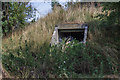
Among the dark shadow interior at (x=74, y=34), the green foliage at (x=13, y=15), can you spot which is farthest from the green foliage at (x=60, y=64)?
the green foliage at (x=13, y=15)

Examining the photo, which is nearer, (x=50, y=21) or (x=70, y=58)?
(x=70, y=58)

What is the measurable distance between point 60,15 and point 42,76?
3.70 m

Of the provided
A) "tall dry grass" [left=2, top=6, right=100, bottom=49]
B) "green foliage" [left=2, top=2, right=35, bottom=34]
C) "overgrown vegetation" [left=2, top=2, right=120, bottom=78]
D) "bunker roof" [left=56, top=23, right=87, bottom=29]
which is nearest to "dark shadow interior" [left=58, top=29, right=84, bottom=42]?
"bunker roof" [left=56, top=23, right=87, bottom=29]

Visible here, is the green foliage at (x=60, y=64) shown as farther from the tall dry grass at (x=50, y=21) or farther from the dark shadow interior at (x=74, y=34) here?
the dark shadow interior at (x=74, y=34)

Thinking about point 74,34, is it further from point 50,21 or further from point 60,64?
point 60,64

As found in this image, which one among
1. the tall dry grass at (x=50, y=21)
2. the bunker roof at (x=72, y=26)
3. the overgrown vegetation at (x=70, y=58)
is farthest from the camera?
the bunker roof at (x=72, y=26)

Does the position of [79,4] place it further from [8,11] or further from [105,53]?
[105,53]

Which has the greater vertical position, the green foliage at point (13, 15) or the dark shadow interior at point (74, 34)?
the green foliage at point (13, 15)

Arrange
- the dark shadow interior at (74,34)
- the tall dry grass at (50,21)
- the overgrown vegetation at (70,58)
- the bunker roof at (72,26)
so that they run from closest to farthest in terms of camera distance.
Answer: the overgrown vegetation at (70,58) → the tall dry grass at (50,21) → the bunker roof at (72,26) → the dark shadow interior at (74,34)

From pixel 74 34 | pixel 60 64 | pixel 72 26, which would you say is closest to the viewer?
pixel 60 64

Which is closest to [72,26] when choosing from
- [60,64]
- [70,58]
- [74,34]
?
[74,34]

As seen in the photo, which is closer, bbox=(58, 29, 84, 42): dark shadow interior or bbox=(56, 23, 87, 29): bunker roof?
bbox=(56, 23, 87, 29): bunker roof

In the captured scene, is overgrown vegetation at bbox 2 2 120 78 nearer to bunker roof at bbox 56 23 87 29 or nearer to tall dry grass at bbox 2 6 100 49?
tall dry grass at bbox 2 6 100 49

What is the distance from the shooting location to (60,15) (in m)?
6.46
